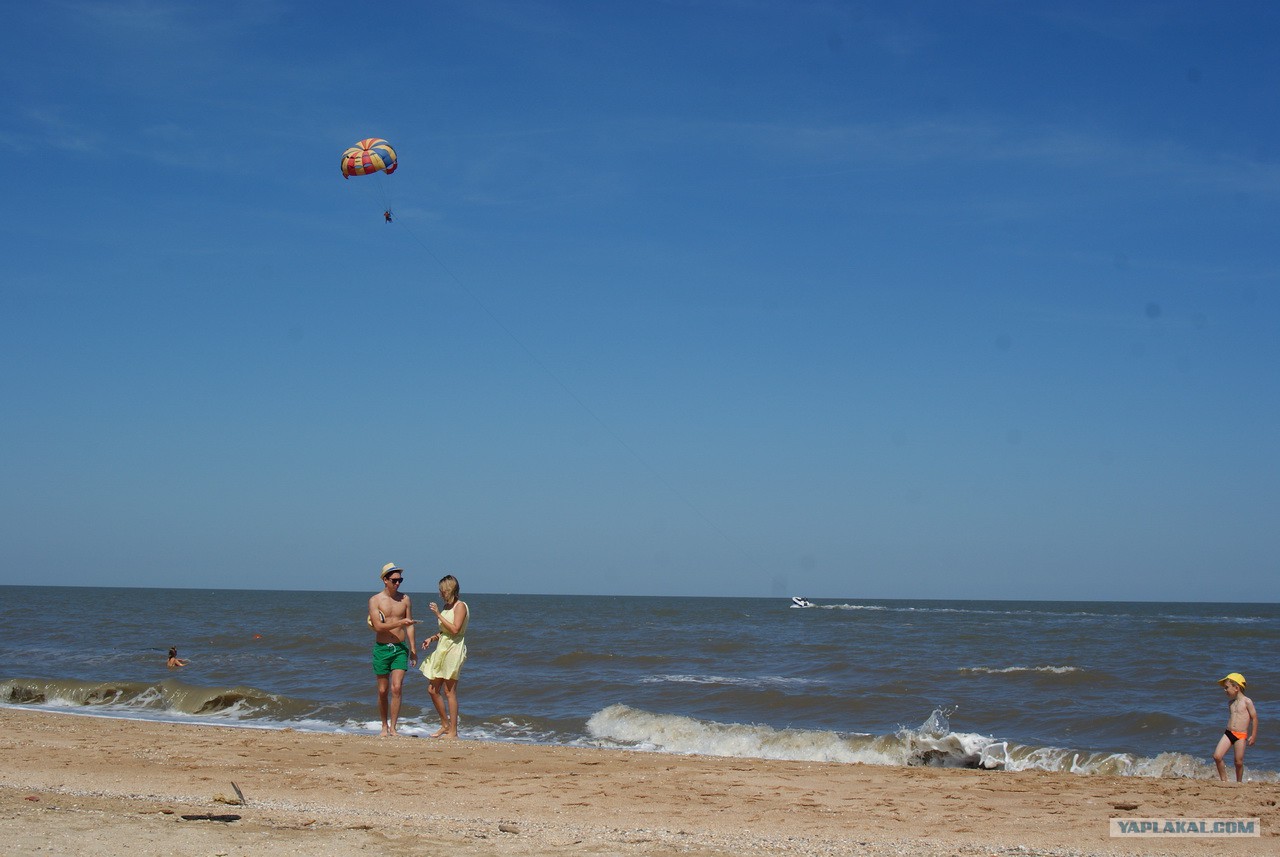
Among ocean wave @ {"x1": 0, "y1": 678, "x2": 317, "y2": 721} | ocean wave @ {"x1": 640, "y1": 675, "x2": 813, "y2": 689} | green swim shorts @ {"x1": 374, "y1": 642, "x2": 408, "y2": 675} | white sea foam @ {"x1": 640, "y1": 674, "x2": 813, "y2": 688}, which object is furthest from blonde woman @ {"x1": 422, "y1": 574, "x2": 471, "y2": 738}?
white sea foam @ {"x1": 640, "y1": 674, "x2": 813, "y2": 688}

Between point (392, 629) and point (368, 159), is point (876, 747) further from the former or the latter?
point (368, 159)

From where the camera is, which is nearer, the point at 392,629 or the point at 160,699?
the point at 392,629

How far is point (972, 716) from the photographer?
46.7 feet

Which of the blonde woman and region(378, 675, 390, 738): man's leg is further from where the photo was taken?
region(378, 675, 390, 738): man's leg

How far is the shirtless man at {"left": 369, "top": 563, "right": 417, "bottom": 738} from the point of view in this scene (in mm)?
9250

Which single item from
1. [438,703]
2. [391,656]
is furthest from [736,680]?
[391,656]

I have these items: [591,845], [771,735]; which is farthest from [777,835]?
[771,735]

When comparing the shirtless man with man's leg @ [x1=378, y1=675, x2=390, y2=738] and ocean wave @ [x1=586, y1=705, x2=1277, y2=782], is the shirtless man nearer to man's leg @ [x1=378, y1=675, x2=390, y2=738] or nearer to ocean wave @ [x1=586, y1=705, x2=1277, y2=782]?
man's leg @ [x1=378, y1=675, x2=390, y2=738]

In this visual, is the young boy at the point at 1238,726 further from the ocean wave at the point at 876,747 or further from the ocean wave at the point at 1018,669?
the ocean wave at the point at 1018,669

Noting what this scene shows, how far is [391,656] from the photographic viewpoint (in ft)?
31.0

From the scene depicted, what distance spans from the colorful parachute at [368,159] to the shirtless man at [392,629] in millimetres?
9774

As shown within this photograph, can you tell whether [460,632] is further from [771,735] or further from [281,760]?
[771,735]

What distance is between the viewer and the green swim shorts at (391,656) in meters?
9.43

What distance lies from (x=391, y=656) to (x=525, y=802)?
2861 mm
